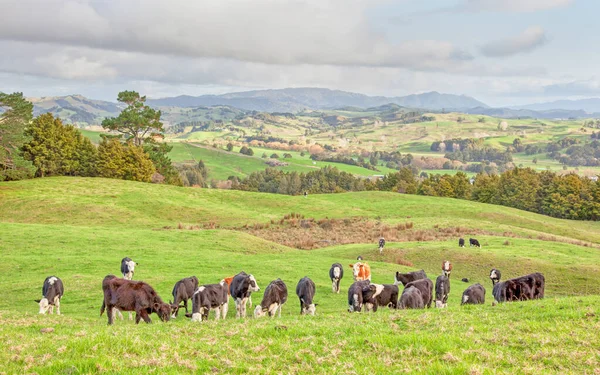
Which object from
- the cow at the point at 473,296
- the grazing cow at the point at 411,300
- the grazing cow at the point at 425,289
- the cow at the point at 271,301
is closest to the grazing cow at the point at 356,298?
the grazing cow at the point at 411,300

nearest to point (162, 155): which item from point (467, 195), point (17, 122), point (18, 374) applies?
point (17, 122)

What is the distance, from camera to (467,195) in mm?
110375

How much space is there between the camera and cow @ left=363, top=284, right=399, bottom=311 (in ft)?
67.6

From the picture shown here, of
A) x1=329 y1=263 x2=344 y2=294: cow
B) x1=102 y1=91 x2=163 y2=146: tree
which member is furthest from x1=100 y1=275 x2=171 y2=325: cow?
x1=102 y1=91 x2=163 y2=146: tree

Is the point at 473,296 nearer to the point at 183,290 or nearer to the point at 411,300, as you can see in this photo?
the point at 411,300

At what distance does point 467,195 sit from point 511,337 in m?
105

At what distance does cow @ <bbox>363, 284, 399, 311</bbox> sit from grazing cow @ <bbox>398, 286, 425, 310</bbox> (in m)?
1.15

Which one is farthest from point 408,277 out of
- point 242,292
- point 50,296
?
point 50,296

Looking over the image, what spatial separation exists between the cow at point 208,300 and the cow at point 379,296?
6.26 m

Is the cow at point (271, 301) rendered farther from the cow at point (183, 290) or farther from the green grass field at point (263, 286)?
the cow at point (183, 290)

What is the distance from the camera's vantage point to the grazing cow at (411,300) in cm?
1978

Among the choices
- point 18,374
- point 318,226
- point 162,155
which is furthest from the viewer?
point 162,155

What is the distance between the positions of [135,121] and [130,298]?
88.3m

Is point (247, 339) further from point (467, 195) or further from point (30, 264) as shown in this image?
point (467, 195)
